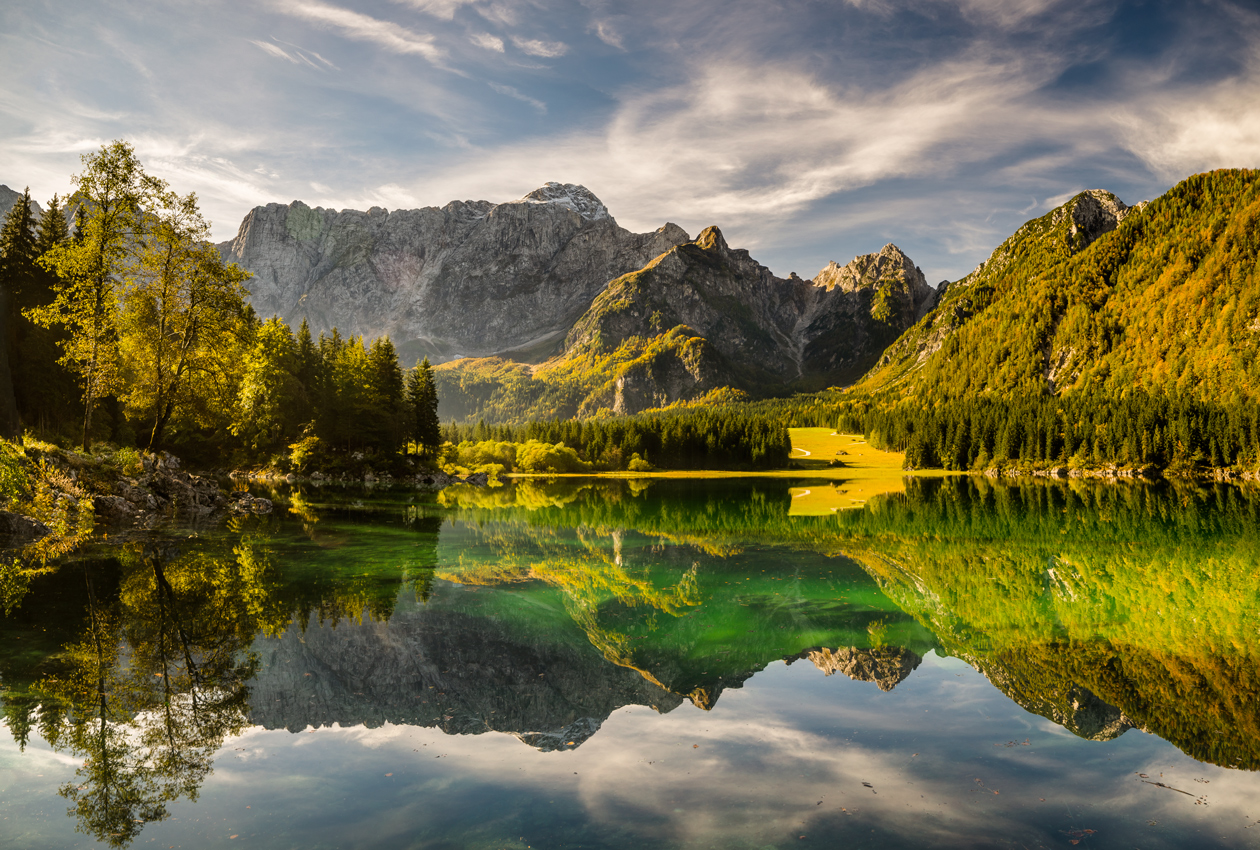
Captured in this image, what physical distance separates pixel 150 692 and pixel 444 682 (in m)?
5.17

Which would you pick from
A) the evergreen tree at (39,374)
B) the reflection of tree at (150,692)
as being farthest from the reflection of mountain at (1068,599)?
the evergreen tree at (39,374)

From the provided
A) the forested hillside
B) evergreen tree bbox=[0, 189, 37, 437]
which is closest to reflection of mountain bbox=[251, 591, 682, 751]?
evergreen tree bbox=[0, 189, 37, 437]

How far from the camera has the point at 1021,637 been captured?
17.9 meters

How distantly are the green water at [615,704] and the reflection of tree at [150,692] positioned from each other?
0.06 m

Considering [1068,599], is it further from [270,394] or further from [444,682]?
[270,394]

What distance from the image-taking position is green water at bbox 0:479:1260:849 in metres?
8.79

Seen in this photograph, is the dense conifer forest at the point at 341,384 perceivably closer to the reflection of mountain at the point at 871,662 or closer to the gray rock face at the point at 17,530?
the gray rock face at the point at 17,530

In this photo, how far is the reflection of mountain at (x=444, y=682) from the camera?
12.0m

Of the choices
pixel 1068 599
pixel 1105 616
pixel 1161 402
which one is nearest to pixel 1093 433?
pixel 1161 402

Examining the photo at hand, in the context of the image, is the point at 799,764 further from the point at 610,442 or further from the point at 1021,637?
the point at 610,442

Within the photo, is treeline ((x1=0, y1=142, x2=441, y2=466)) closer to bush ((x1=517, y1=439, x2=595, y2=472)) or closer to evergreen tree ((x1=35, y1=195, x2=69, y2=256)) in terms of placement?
evergreen tree ((x1=35, y1=195, x2=69, y2=256))

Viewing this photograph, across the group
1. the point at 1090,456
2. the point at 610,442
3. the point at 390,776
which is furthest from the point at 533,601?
the point at 1090,456

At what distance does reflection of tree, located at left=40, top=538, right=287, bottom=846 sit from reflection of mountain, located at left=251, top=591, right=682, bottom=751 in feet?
2.74

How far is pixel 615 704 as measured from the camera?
1332 centimetres
